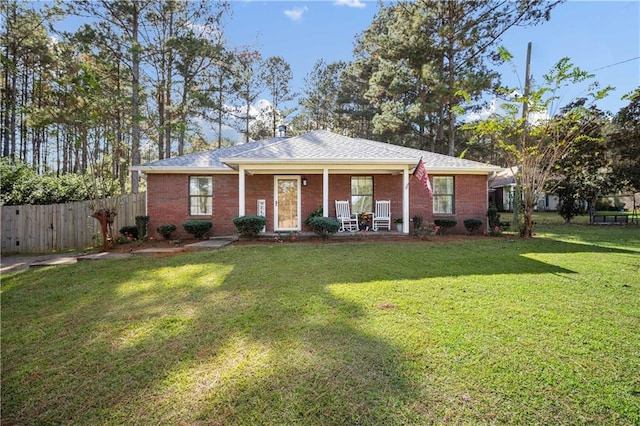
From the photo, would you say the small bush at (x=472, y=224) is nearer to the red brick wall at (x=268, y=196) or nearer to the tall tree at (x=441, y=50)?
the red brick wall at (x=268, y=196)

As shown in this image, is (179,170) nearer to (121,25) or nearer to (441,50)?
(121,25)

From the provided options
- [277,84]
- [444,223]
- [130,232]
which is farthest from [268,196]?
[277,84]

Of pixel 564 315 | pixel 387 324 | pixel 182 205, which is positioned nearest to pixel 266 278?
pixel 387 324

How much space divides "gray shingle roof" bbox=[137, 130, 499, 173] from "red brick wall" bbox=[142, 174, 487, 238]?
1.69ft

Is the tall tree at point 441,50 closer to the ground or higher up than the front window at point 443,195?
higher up

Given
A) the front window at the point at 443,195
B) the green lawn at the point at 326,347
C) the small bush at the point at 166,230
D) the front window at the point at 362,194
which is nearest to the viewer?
the green lawn at the point at 326,347

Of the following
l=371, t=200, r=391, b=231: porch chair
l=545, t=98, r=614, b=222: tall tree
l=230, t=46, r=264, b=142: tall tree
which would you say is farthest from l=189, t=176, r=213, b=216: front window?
l=545, t=98, r=614, b=222: tall tree

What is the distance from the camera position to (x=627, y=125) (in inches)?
592

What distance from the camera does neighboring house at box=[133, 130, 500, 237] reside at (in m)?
10.5

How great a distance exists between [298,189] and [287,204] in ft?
2.37

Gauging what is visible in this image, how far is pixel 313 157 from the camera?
9078 mm

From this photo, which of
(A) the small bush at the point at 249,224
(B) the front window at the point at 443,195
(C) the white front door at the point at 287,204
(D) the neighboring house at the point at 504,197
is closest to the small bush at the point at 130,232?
(A) the small bush at the point at 249,224

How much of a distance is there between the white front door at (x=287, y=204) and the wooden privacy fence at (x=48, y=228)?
5182 millimetres

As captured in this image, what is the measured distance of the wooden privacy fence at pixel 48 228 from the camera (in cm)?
914
